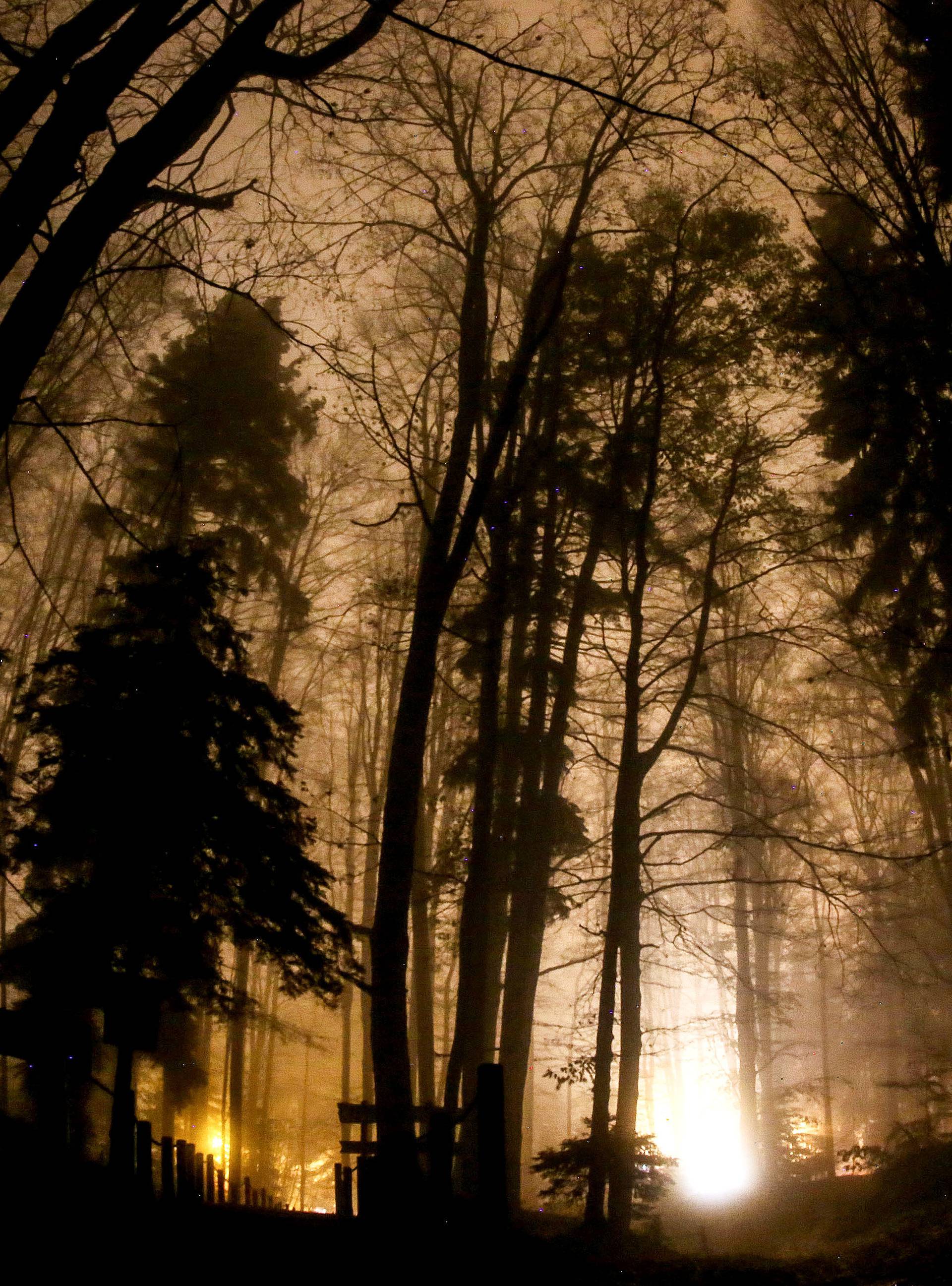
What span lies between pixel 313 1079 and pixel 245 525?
88.9 ft

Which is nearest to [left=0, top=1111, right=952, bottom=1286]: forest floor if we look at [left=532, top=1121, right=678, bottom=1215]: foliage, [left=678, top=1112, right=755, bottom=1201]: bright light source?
[left=532, top=1121, right=678, bottom=1215]: foliage

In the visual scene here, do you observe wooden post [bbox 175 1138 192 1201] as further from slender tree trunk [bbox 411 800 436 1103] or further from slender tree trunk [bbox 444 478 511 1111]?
slender tree trunk [bbox 411 800 436 1103]

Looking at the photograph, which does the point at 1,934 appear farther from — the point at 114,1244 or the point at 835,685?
the point at 835,685

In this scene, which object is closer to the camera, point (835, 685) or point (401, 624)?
point (401, 624)

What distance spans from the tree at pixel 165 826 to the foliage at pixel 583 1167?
138 inches

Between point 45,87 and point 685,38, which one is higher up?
point 685,38

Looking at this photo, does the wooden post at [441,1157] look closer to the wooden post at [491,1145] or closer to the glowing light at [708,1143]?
the wooden post at [491,1145]

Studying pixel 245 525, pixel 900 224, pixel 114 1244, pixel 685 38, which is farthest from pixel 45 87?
pixel 245 525

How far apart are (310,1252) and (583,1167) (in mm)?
5597

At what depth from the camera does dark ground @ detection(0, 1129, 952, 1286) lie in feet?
17.3

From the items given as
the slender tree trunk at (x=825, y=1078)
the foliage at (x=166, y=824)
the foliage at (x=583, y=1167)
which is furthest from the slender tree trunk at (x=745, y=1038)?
the foliage at (x=166, y=824)

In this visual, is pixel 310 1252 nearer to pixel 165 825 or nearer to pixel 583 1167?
pixel 165 825

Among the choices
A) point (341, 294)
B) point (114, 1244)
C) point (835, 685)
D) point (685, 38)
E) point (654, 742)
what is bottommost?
point (114, 1244)

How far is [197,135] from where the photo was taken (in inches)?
215
